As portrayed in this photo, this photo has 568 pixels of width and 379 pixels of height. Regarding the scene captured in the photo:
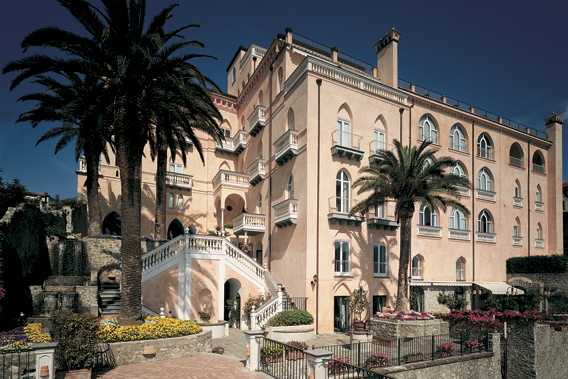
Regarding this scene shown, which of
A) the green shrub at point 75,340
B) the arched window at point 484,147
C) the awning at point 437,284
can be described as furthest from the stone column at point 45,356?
the arched window at point 484,147

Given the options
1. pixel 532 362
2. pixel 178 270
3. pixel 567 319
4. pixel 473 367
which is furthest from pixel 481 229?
pixel 178 270

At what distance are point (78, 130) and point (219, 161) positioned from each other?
12.5 meters

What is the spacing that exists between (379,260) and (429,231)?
21.3ft

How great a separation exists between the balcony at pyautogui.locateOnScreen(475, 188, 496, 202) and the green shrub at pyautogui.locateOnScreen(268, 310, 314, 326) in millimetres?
21297

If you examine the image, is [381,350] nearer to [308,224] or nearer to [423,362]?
[423,362]

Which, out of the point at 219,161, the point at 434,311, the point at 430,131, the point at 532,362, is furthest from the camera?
the point at 219,161

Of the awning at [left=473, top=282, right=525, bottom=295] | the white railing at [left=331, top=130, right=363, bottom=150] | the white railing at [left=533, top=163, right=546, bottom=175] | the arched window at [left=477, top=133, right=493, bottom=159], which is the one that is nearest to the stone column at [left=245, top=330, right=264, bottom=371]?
the white railing at [left=331, top=130, right=363, bottom=150]

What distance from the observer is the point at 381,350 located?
1873 cm

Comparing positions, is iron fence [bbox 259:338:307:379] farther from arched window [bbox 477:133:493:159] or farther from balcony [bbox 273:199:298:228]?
arched window [bbox 477:133:493:159]

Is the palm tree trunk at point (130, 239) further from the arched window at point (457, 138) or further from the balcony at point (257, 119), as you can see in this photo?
A: the arched window at point (457, 138)

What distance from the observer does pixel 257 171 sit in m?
30.7

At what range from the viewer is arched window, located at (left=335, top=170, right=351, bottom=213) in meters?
25.4

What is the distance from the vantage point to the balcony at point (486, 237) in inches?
1324

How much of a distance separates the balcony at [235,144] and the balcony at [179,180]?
4265 millimetres
